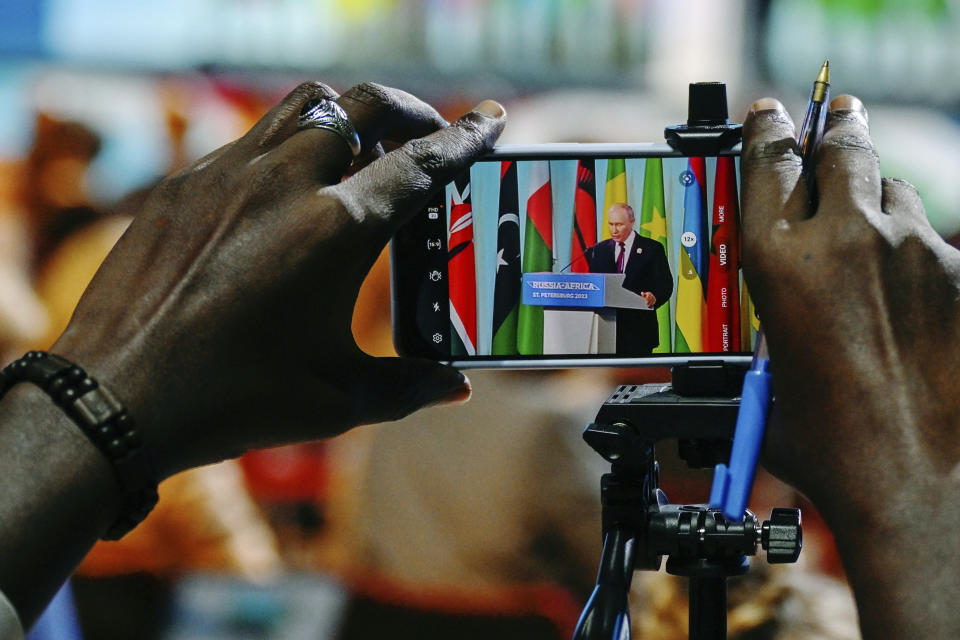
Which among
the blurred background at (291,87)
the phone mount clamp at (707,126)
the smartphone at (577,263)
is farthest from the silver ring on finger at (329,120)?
the blurred background at (291,87)

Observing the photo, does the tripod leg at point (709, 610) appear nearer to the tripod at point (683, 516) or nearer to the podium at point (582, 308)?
the tripod at point (683, 516)

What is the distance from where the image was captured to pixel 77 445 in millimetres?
477

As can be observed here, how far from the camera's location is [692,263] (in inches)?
27.3

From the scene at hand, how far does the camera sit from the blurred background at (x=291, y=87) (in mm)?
1364

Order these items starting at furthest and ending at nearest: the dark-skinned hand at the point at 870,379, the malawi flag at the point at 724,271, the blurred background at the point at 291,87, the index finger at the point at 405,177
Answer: the blurred background at the point at 291,87 → the malawi flag at the point at 724,271 → the index finger at the point at 405,177 → the dark-skinned hand at the point at 870,379

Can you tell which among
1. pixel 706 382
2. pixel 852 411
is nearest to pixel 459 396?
pixel 706 382

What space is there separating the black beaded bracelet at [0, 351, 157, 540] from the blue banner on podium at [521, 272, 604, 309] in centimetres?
33

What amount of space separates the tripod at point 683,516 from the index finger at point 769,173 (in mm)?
136

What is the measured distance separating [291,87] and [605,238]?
0.90 m

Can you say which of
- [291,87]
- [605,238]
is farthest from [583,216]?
[291,87]

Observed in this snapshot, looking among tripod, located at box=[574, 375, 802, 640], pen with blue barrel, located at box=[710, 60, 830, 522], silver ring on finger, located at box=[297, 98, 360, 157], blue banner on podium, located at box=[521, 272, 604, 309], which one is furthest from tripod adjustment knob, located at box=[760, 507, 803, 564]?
silver ring on finger, located at box=[297, 98, 360, 157]

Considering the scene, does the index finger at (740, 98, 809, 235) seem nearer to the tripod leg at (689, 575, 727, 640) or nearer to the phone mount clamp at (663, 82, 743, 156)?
the phone mount clamp at (663, 82, 743, 156)

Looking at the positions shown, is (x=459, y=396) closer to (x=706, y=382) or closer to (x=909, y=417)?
(x=706, y=382)

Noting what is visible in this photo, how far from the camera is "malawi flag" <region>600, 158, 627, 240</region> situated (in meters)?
0.69
